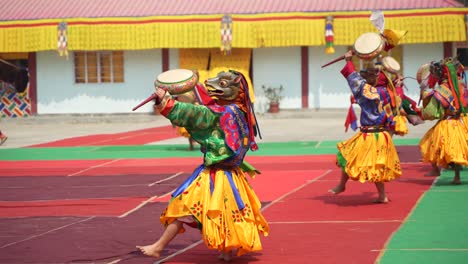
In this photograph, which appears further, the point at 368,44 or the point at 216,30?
the point at 216,30

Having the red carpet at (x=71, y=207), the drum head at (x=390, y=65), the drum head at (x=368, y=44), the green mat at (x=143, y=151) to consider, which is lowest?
the red carpet at (x=71, y=207)

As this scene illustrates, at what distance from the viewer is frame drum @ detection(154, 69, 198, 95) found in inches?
325

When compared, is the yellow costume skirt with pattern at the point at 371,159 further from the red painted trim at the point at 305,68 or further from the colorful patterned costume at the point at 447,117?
the red painted trim at the point at 305,68

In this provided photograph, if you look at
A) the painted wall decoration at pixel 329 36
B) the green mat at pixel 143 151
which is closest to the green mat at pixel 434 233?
the green mat at pixel 143 151

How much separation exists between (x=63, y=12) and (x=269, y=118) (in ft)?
26.8

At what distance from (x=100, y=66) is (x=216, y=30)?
15.4 feet

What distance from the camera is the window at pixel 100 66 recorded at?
1378 inches

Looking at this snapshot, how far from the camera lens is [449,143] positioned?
13719 millimetres

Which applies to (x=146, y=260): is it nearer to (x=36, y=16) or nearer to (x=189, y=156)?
(x=189, y=156)

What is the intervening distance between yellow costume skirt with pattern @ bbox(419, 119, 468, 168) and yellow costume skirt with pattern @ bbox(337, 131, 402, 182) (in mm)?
1797

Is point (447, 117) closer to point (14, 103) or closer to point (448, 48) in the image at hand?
point (448, 48)

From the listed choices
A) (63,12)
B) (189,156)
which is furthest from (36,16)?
(189,156)

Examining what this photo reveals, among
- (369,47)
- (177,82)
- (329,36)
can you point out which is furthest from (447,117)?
(329,36)

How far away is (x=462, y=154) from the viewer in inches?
537
